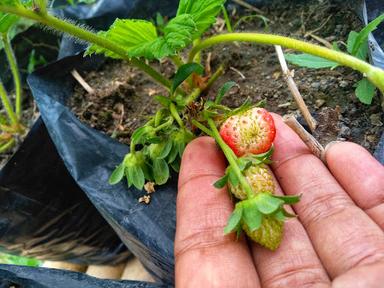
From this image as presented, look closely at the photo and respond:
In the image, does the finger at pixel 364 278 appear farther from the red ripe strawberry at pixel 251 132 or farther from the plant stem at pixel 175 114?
the plant stem at pixel 175 114

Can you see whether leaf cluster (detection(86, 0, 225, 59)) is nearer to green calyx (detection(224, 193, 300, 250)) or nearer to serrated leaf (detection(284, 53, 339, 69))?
serrated leaf (detection(284, 53, 339, 69))

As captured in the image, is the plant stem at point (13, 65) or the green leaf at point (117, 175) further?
the plant stem at point (13, 65)

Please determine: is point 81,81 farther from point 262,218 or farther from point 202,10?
point 262,218

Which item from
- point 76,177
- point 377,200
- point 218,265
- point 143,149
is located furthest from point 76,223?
point 377,200

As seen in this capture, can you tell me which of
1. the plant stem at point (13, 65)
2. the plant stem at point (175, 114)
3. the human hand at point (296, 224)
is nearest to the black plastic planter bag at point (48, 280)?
the human hand at point (296, 224)

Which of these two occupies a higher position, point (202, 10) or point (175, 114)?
point (202, 10)

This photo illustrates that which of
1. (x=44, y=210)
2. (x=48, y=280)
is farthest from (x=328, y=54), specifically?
(x=44, y=210)
